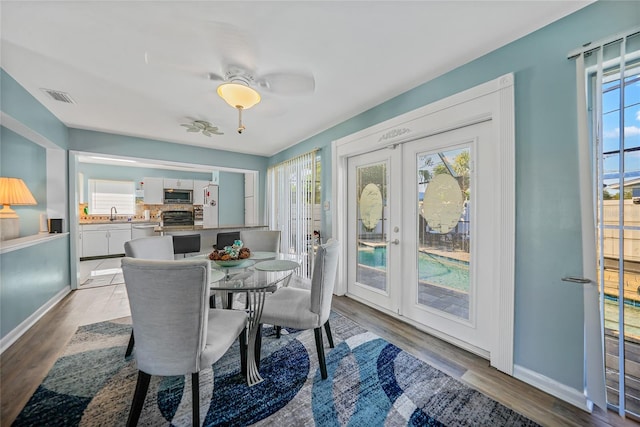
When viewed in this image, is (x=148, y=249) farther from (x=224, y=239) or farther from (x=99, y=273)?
(x=99, y=273)

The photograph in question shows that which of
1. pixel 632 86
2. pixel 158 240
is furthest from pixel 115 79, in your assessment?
pixel 632 86

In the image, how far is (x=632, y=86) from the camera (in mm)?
1382

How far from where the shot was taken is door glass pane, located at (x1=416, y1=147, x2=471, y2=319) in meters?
2.23

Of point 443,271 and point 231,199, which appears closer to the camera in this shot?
point 443,271

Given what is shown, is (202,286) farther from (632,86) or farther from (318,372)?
(632,86)

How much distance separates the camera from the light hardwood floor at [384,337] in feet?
4.91

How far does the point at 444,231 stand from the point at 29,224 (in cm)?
503

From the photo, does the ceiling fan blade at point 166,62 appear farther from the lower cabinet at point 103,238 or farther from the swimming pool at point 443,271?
the lower cabinet at point 103,238

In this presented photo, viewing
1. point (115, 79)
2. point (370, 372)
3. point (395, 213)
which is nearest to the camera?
point (370, 372)

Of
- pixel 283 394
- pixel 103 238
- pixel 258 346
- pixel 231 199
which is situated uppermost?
pixel 231 199

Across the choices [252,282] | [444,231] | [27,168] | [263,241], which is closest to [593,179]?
[444,231]

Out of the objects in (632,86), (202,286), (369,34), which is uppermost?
(369,34)

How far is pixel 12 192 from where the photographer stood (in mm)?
2580

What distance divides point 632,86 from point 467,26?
99 centimetres
